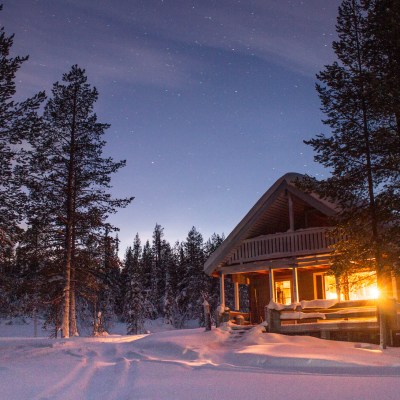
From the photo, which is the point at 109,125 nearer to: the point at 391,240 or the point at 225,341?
the point at 225,341

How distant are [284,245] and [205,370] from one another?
11851mm

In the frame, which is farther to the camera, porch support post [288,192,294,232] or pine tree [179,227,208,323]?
pine tree [179,227,208,323]

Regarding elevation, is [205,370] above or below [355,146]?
below

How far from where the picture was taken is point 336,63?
1656 centimetres

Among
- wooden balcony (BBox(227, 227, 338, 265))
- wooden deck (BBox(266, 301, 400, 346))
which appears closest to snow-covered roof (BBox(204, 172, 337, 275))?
wooden balcony (BBox(227, 227, 338, 265))

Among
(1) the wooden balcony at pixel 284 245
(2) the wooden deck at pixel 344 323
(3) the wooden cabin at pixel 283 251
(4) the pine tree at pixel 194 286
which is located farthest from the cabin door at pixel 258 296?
(4) the pine tree at pixel 194 286

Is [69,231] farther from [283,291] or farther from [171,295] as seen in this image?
[171,295]

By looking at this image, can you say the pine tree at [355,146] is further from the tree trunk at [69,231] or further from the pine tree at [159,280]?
the pine tree at [159,280]

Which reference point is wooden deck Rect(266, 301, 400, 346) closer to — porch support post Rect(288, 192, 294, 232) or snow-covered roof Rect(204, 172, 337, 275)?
porch support post Rect(288, 192, 294, 232)

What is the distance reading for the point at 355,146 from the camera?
15938 mm

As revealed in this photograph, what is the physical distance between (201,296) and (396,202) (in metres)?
46.6

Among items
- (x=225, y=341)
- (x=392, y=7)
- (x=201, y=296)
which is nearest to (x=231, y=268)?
(x=225, y=341)

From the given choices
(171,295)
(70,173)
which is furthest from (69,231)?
(171,295)

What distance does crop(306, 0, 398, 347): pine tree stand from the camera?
15242 mm
